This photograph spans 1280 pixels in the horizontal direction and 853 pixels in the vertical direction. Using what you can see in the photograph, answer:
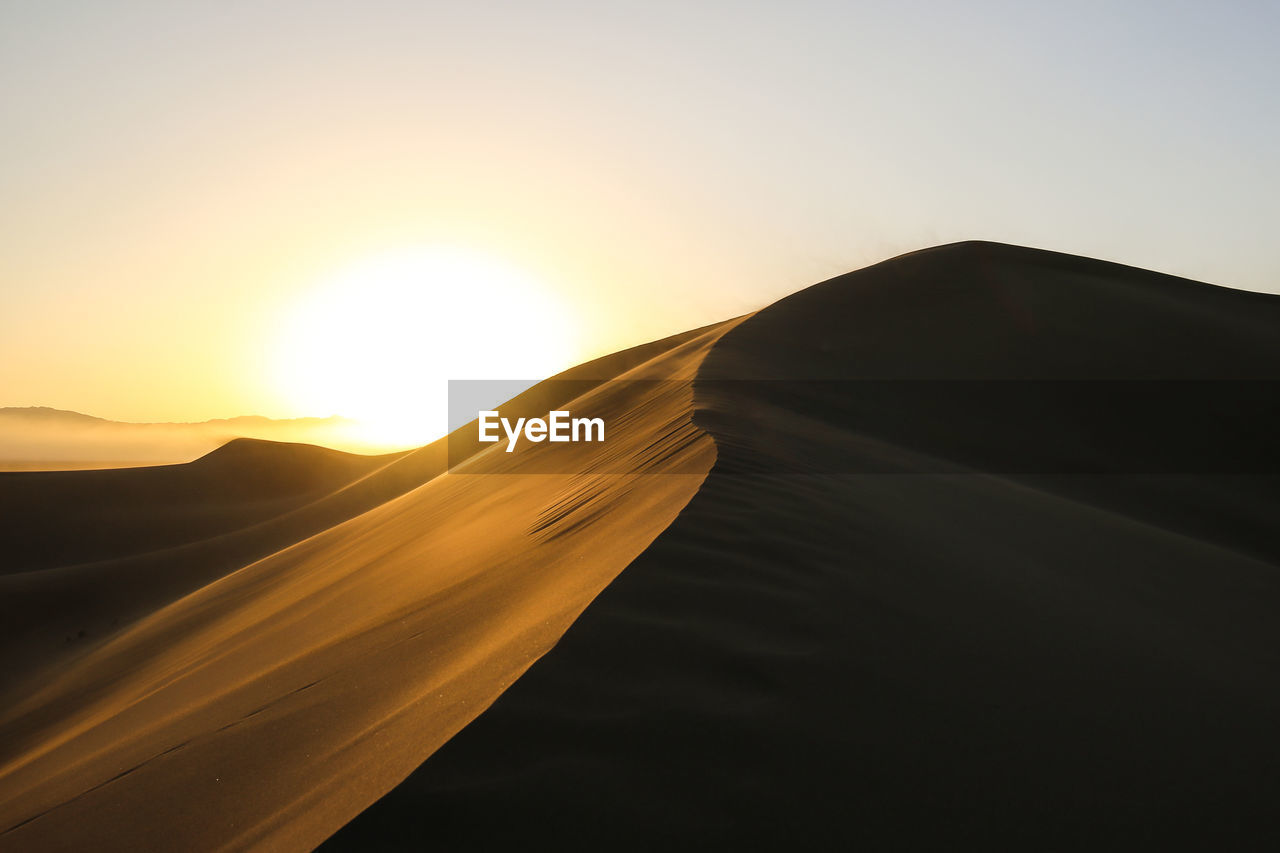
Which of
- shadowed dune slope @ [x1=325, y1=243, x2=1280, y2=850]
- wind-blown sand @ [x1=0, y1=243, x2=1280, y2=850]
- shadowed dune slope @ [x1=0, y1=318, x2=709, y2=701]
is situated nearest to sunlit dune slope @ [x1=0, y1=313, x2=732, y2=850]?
wind-blown sand @ [x1=0, y1=243, x2=1280, y2=850]

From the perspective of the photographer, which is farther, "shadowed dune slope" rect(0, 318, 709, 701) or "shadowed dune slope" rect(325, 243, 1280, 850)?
"shadowed dune slope" rect(0, 318, 709, 701)

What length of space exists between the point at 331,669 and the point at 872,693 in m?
2.71

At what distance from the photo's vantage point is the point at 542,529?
514 centimetres

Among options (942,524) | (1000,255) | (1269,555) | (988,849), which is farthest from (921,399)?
(988,849)

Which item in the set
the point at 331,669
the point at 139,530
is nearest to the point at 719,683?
the point at 331,669

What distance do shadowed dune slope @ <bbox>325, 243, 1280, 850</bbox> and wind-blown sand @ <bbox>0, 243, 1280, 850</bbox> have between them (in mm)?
11

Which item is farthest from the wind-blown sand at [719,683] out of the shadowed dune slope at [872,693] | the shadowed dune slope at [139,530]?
the shadowed dune slope at [139,530]

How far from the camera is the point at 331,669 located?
401 centimetres

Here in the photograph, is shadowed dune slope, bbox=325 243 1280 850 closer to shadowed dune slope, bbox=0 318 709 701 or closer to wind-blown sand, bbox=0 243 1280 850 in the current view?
wind-blown sand, bbox=0 243 1280 850

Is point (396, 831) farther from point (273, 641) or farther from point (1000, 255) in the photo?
point (1000, 255)

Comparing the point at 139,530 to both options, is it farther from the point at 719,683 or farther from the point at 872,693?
the point at 872,693

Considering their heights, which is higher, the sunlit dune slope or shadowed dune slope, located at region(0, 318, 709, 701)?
the sunlit dune slope

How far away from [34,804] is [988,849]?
14.5 feet

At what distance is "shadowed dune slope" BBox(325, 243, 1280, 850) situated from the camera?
1914 millimetres
